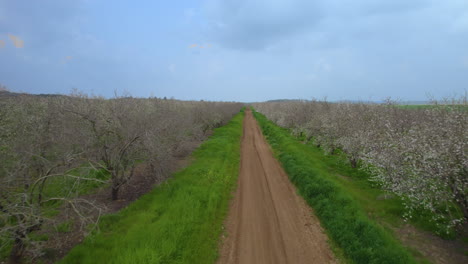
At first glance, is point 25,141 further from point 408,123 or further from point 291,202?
point 408,123

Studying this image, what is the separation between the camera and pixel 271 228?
10.0m

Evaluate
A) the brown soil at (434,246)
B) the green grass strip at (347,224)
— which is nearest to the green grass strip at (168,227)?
the green grass strip at (347,224)

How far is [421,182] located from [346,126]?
36.6 feet

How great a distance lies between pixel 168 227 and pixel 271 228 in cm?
475

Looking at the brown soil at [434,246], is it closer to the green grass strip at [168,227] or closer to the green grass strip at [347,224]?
the green grass strip at [347,224]

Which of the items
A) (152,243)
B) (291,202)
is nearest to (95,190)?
(152,243)

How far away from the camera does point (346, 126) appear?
18953 millimetres

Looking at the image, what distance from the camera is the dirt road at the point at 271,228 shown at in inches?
326

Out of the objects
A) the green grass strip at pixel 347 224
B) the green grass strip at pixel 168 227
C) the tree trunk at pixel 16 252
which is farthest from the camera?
the green grass strip at pixel 347 224

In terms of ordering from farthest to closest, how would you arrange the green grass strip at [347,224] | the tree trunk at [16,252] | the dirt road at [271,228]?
the dirt road at [271,228] < the green grass strip at [347,224] < the tree trunk at [16,252]

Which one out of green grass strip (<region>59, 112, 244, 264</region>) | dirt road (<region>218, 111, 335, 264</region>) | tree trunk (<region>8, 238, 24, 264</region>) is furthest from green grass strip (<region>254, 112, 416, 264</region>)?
tree trunk (<region>8, 238, 24, 264</region>)

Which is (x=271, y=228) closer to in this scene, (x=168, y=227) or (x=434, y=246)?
(x=168, y=227)

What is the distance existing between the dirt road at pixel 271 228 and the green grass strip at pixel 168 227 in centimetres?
80

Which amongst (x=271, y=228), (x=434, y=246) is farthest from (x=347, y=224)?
(x=271, y=228)
